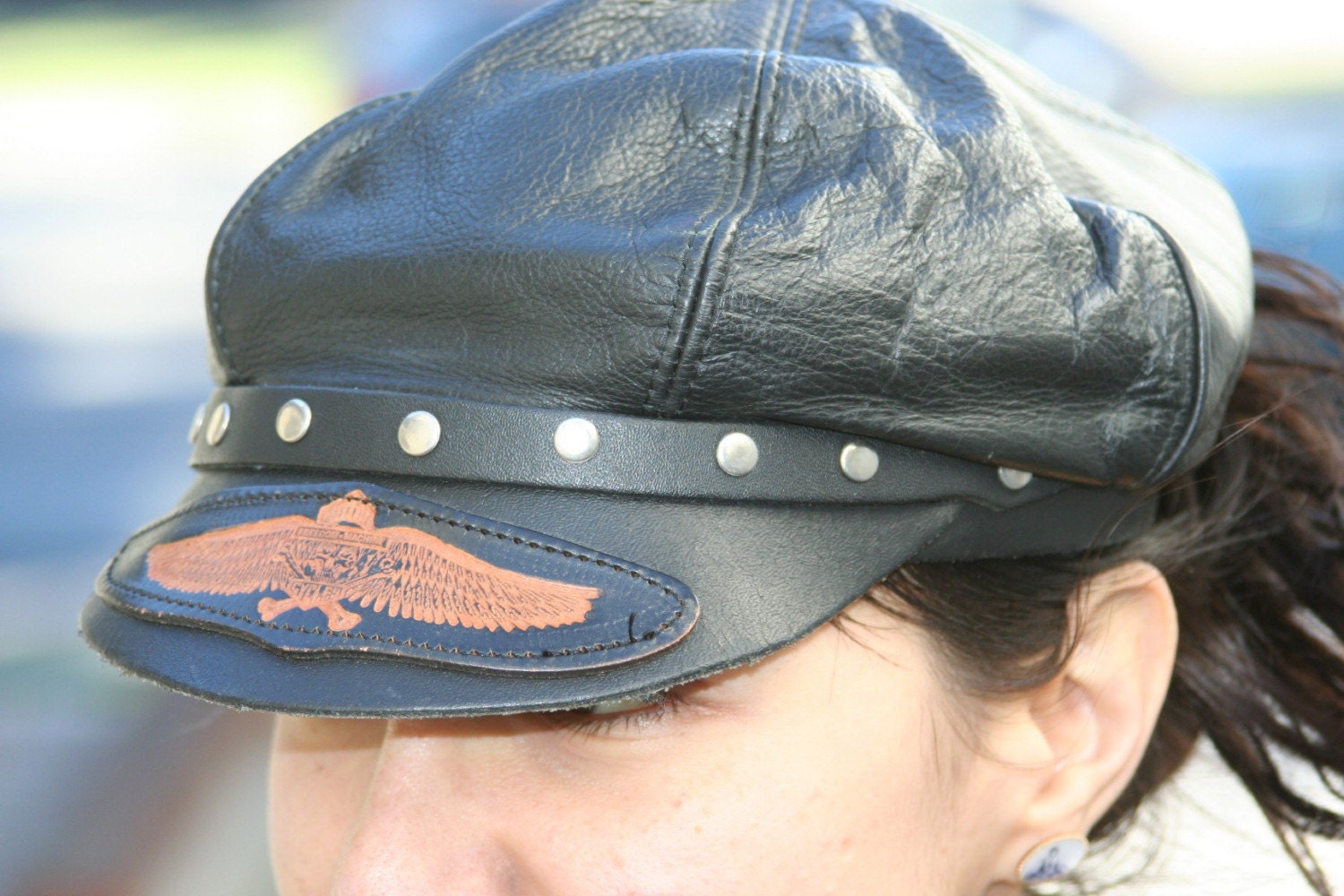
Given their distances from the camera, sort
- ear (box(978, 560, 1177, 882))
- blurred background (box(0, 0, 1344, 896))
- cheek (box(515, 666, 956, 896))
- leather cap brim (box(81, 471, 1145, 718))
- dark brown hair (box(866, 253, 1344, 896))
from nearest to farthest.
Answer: leather cap brim (box(81, 471, 1145, 718)) < cheek (box(515, 666, 956, 896)) < ear (box(978, 560, 1177, 882)) < dark brown hair (box(866, 253, 1344, 896)) < blurred background (box(0, 0, 1344, 896))

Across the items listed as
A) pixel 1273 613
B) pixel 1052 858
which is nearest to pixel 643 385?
pixel 1052 858

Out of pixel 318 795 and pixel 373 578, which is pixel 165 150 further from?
pixel 373 578

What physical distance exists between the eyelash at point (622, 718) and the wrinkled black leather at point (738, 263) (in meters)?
0.24

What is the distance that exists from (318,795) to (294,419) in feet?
1.33

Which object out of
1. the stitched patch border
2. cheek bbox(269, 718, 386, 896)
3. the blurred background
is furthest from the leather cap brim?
the blurred background

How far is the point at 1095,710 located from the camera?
4.06 feet

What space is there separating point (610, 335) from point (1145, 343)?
443 millimetres

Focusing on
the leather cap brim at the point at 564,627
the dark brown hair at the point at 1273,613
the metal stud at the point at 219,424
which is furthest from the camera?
the dark brown hair at the point at 1273,613

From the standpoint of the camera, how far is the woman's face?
1.00 metres

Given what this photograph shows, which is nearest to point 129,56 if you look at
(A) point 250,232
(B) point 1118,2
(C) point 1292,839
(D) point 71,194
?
(D) point 71,194

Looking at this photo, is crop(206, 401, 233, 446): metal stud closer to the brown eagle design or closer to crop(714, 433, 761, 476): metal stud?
the brown eagle design

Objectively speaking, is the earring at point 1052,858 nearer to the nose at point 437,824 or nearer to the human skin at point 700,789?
the human skin at point 700,789

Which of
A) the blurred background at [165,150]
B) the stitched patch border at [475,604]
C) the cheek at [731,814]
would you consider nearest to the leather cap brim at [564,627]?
the stitched patch border at [475,604]

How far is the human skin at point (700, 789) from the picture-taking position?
3.27 ft
